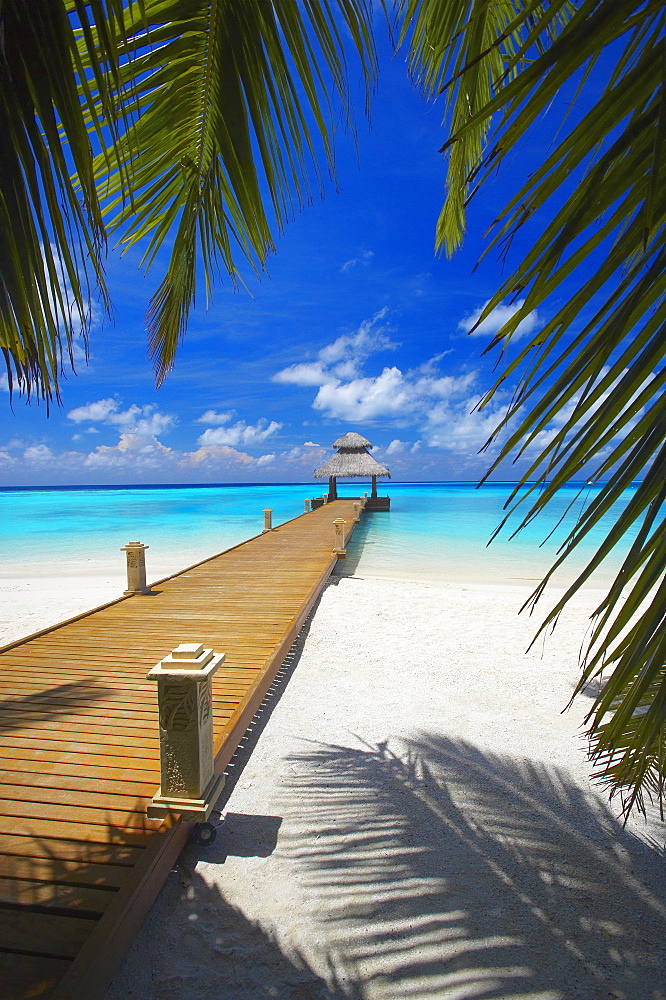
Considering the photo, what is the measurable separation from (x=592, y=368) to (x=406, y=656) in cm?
619

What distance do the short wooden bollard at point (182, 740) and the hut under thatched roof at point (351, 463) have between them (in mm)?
23571

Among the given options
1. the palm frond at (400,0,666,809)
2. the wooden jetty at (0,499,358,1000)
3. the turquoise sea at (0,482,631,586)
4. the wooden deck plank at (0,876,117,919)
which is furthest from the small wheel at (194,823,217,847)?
the turquoise sea at (0,482,631,586)

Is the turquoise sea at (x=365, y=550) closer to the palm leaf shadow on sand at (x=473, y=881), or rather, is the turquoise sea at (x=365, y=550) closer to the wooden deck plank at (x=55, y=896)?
the palm leaf shadow on sand at (x=473, y=881)

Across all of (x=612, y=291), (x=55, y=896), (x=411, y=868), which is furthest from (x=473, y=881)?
(x=612, y=291)

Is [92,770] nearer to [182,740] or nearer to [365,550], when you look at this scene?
[182,740]

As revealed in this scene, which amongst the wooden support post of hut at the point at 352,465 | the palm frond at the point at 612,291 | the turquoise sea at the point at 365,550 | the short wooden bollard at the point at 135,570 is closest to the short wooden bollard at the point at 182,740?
the palm frond at the point at 612,291

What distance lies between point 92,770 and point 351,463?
24.8 m

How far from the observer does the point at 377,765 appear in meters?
4.03

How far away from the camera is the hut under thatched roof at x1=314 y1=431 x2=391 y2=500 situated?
26.8 meters

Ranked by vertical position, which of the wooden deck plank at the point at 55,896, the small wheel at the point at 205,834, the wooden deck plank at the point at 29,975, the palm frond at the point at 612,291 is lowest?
the small wheel at the point at 205,834

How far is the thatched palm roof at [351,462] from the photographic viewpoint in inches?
1054

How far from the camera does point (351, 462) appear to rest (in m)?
27.5

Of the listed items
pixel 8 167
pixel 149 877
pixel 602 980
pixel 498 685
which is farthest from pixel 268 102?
pixel 498 685

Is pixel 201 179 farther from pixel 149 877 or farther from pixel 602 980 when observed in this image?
pixel 602 980
